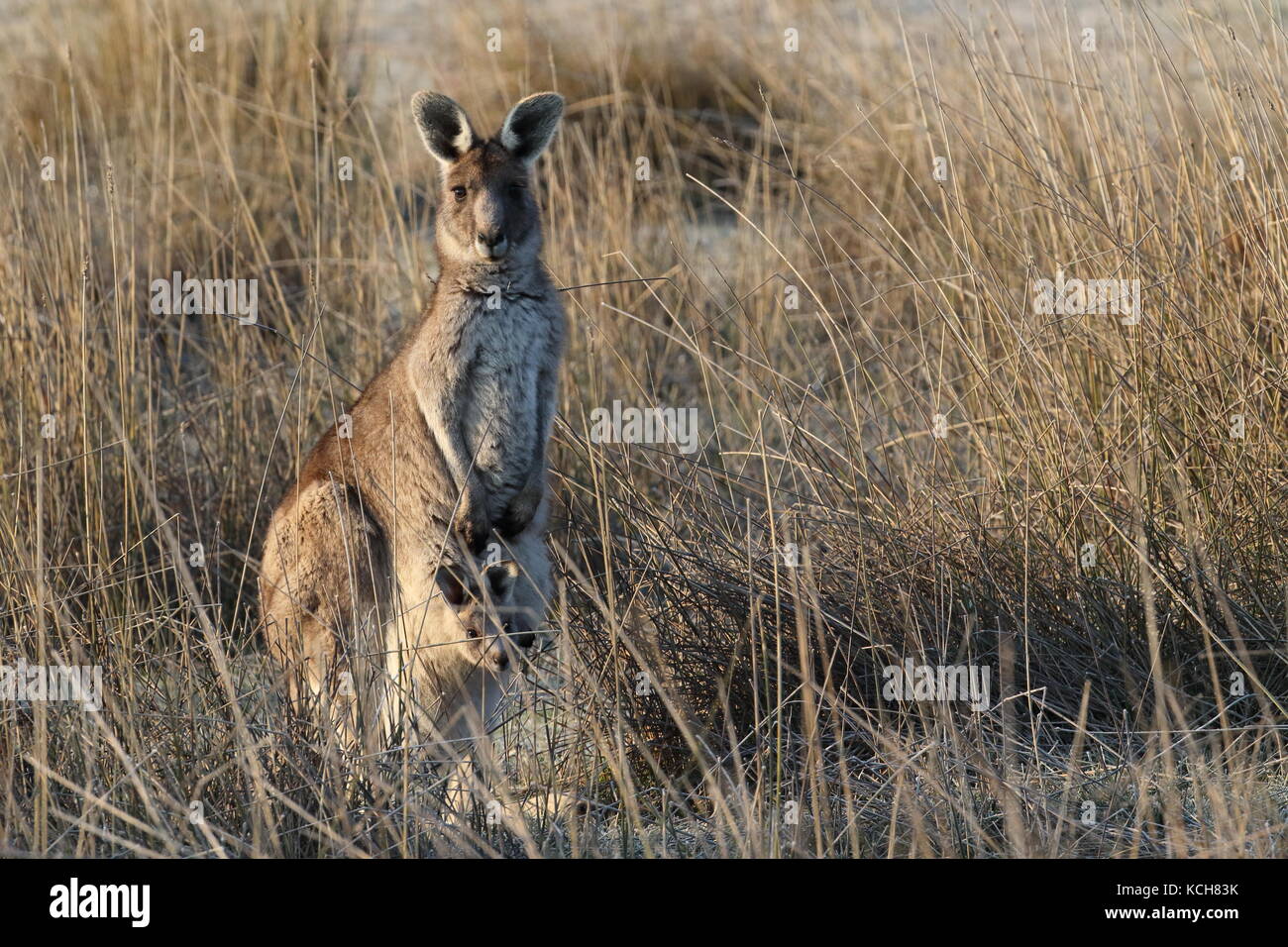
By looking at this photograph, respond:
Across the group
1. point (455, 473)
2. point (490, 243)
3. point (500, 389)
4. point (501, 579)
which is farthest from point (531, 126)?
point (501, 579)

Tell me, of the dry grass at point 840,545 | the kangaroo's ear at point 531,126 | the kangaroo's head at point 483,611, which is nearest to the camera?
the dry grass at point 840,545

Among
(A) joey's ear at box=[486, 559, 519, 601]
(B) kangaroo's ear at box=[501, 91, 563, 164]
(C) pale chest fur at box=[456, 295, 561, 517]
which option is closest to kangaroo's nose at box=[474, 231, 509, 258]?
(C) pale chest fur at box=[456, 295, 561, 517]

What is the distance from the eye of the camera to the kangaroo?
316cm

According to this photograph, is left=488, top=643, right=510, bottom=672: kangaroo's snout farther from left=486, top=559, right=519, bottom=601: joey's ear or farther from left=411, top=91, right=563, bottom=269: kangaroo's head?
left=411, top=91, right=563, bottom=269: kangaroo's head

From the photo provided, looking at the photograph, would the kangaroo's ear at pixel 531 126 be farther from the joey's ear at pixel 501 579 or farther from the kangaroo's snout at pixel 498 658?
the kangaroo's snout at pixel 498 658

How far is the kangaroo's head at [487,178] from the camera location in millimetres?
3137

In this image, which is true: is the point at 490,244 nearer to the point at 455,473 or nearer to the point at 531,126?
the point at 531,126

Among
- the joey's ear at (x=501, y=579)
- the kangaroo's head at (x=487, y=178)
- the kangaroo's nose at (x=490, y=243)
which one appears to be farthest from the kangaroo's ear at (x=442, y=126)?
the joey's ear at (x=501, y=579)

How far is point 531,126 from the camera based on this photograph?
10.7 feet

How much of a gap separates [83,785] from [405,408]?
1064mm

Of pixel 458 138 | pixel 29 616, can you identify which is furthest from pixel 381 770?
pixel 458 138

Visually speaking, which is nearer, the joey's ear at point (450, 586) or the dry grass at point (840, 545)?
the dry grass at point (840, 545)

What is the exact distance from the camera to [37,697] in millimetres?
2734
